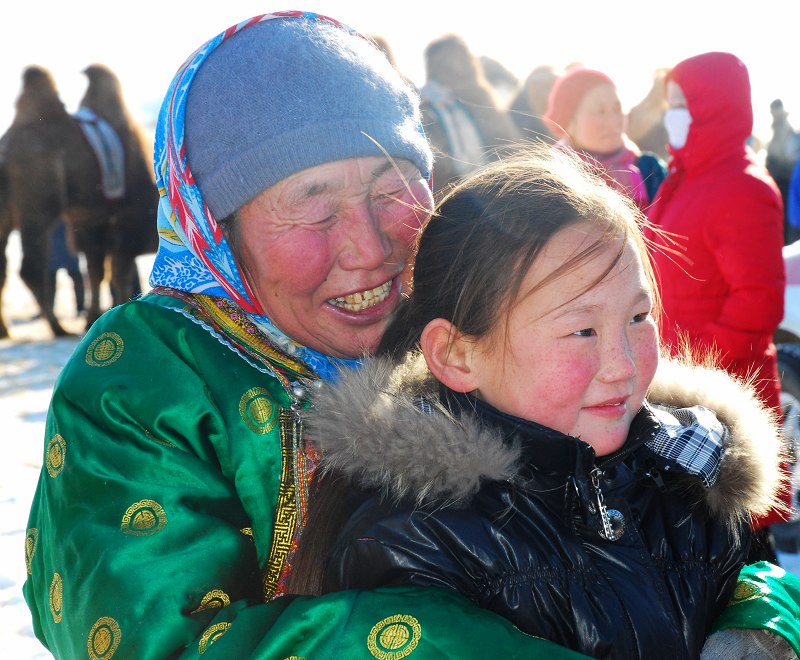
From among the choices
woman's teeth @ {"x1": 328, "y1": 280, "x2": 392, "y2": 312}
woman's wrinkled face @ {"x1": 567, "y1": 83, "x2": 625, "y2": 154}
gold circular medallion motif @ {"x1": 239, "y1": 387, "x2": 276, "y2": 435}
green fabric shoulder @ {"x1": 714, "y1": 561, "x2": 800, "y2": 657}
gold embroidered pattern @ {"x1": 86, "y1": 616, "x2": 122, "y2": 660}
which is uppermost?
woman's wrinkled face @ {"x1": 567, "y1": 83, "x2": 625, "y2": 154}

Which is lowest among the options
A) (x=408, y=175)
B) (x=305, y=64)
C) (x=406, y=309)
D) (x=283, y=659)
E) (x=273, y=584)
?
(x=273, y=584)

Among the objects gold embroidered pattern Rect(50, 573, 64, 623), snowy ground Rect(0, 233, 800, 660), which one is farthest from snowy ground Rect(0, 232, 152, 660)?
gold embroidered pattern Rect(50, 573, 64, 623)

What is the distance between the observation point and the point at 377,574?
1.38m

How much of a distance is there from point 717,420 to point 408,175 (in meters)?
0.75

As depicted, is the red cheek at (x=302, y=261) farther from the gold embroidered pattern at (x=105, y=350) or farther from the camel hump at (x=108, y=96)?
the camel hump at (x=108, y=96)

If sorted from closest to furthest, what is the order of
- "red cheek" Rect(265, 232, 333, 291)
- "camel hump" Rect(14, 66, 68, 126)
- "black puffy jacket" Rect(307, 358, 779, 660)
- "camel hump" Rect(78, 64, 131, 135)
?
"black puffy jacket" Rect(307, 358, 779, 660) < "red cheek" Rect(265, 232, 333, 291) < "camel hump" Rect(14, 66, 68, 126) < "camel hump" Rect(78, 64, 131, 135)

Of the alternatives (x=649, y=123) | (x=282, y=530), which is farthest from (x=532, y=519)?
(x=649, y=123)

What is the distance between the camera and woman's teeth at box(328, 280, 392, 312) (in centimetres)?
182

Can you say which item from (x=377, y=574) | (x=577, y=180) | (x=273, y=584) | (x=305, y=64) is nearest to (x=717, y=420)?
(x=577, y=180)

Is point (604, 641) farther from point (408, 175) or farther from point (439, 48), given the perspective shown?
point (439, 48)

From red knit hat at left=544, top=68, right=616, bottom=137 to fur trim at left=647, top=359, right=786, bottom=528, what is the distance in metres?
3.39

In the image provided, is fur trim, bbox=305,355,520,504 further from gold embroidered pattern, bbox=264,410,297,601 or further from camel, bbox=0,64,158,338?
→ camel, bbox=0,64,158,338

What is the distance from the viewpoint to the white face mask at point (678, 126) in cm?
402

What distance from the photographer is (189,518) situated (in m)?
1.49
